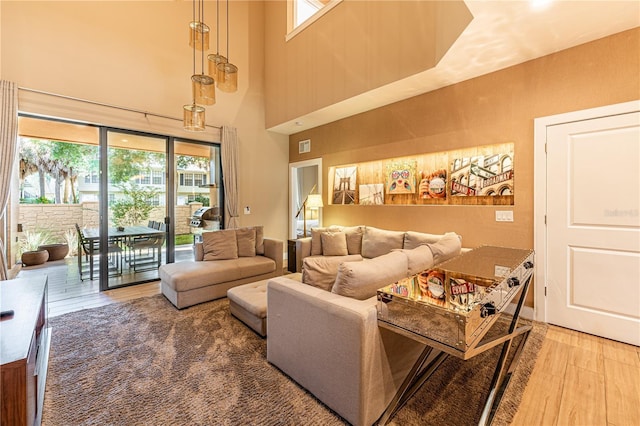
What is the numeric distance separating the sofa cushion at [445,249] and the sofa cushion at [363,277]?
2.43 feet

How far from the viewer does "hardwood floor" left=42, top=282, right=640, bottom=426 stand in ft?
5.58

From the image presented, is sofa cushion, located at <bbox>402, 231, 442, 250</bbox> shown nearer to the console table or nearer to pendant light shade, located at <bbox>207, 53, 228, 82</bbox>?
the console table

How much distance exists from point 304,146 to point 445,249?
420 cm

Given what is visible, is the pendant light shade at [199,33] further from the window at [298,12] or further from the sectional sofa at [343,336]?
the sectional sofa at [343,336]

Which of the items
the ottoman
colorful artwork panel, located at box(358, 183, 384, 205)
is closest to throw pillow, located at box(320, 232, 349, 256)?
colorful artwork panel, located at box(358, 183, 384, 205)

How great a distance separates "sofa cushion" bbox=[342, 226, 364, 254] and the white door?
7.89 feet

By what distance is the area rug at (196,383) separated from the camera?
1.66 m

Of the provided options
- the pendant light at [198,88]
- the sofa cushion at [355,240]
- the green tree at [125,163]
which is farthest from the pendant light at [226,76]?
the sofa cushion at [355,240]

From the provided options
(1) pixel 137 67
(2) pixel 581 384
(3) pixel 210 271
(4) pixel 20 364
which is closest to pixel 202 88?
(1) pixel 137 67

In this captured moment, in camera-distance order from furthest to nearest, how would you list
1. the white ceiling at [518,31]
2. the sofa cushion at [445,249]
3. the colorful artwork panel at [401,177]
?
the colorful artwork panel at [401,177] → the sofa cushion at [445,249] → the white ceiling at [518,31]

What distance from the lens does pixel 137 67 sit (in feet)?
14.0

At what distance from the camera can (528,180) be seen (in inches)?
122

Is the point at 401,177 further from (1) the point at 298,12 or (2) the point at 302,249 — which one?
(1) the point at 298,12

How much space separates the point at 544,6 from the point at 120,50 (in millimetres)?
5382
